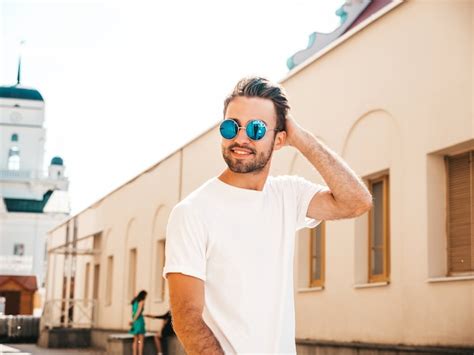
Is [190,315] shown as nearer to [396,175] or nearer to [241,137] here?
[241,137]

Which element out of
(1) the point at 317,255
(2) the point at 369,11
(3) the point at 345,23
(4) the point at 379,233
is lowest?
(1) the point at 317,255

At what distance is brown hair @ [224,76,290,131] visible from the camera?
313 centimetres

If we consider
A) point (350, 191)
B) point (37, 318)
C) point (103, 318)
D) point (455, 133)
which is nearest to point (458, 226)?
point (455, 133)

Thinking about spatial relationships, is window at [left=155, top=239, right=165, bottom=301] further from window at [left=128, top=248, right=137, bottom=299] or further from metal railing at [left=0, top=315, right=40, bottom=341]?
metal railing at [left=0, top=315, right=40, bottom=341]

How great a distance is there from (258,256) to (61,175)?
92.3 m

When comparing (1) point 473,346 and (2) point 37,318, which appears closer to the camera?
(1) point 473,346

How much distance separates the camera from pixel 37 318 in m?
35.9

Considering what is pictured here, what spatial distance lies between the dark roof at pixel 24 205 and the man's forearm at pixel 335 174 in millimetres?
81321

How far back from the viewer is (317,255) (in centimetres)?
1469

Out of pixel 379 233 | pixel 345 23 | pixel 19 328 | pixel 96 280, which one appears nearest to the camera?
pixel 379 233

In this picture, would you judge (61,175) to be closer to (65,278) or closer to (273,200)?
(65,278)

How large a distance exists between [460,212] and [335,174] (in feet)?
24.9

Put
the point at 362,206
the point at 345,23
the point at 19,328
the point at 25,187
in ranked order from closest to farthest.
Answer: the point at 362,206 → the point at 345,23 → the point at 19,328 → the point at 25,187

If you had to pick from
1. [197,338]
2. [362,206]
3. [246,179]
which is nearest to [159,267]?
[362,206]
